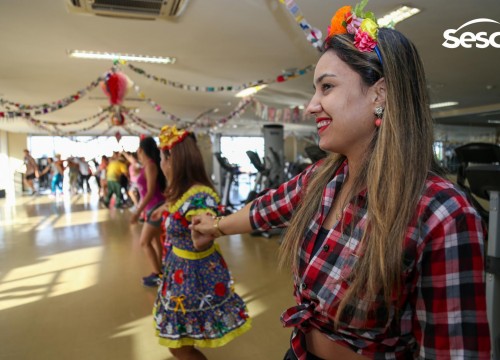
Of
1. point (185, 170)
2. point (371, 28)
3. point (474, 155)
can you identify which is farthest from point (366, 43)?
point (474, 155)

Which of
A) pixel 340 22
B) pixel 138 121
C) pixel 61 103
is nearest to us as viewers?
pixel 340 22

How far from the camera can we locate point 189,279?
75.5 inches

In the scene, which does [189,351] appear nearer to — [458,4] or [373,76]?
[373,76]

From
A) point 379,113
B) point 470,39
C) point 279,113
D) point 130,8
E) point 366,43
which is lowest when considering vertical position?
point 379,113

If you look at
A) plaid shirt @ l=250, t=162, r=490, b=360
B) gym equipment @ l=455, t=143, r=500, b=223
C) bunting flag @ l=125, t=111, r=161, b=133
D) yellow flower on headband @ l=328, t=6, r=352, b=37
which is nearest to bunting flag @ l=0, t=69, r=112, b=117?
bunting flag @ l=125, t=111, r=161, b=133

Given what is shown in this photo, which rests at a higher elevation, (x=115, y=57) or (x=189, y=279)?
(x=115, y=57)

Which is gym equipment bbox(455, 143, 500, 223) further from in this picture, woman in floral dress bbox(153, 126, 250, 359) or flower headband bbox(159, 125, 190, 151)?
flower headband bbox(159, 125, 190, 151)

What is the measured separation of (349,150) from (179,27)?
384 cm

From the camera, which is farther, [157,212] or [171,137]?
[157,212]

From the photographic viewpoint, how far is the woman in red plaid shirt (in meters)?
0.66

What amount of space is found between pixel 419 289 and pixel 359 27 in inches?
23.6

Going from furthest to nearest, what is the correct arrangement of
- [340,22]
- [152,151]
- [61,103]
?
[61,103]
[152,151]
[340,22]

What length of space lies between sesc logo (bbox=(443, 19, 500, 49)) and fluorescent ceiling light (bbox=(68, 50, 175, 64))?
3.79 meters

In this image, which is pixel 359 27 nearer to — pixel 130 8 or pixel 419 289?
pixel 419 289
